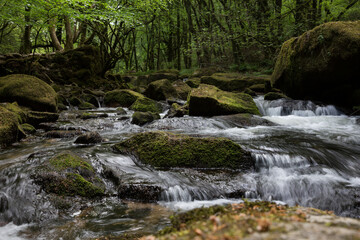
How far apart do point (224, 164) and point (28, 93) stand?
8516 mm

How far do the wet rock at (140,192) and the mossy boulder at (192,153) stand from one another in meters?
0.98

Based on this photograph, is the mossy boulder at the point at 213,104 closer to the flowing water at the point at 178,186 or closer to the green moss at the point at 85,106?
the flowing water at the point at 178,186

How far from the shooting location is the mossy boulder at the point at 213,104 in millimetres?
9148

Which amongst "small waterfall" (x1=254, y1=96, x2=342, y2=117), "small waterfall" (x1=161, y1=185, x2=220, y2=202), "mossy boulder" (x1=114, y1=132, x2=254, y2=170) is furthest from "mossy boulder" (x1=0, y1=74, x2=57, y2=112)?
"small waterfall" (x1=254, y1=96, x2=342, y2=117)

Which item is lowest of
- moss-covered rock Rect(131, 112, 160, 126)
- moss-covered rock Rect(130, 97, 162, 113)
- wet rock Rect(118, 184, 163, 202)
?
wet rock Rect(118, 184, 163, 202)

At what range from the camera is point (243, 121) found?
27.8 ft

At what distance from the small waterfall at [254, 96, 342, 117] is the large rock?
725 millimetres

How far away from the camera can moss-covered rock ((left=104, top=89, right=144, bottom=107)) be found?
1353 cm

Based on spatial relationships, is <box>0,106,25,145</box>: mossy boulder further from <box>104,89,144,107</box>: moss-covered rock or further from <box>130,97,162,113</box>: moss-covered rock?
<box>104,89,144,107</box>: moss-covered rock

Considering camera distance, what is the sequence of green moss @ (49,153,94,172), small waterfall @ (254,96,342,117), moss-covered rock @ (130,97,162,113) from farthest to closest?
moss-covered rock @ (130,97,162,113), small waterfall @ (254,96,342,117), green moss @ (49,153,94,172)

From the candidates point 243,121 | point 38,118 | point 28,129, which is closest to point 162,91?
point 243,121

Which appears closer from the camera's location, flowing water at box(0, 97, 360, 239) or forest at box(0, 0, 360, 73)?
flowing water at box(0, 97, 360, 239)

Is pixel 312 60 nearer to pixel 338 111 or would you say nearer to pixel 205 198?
pixel 338 111

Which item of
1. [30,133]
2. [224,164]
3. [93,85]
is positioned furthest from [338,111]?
[93,85]
